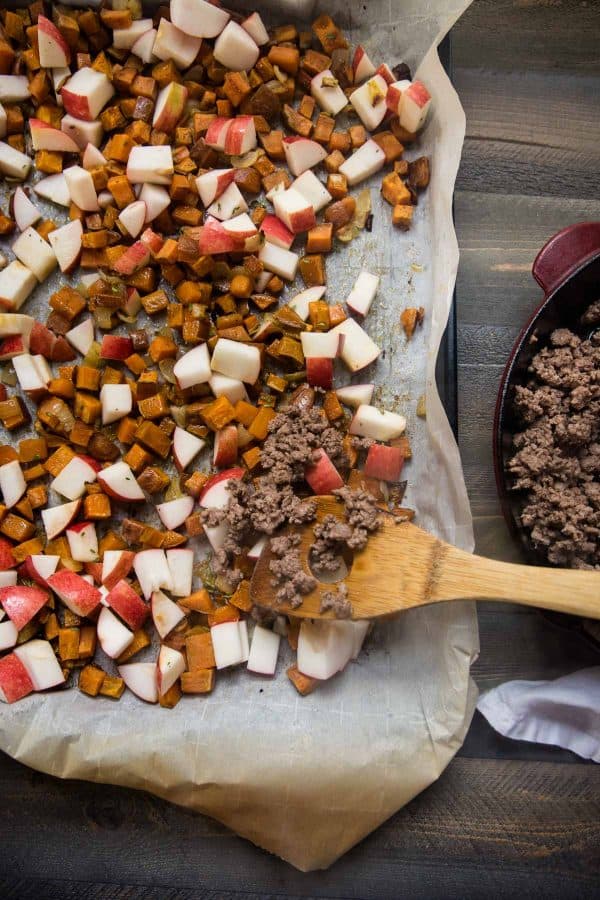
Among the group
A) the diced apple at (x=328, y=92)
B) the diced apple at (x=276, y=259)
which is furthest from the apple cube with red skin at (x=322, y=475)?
the diced apple at (x=328, y=92)

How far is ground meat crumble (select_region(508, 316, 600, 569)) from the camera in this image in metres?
1.75

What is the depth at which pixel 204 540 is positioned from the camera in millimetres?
1952

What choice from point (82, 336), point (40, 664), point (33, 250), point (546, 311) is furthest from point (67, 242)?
point (546, 311)

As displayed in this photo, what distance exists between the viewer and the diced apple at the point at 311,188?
6.42 feet

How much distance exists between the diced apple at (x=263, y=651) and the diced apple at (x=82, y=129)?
4.28ft

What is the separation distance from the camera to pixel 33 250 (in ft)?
6.45

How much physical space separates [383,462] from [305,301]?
1.48 ft

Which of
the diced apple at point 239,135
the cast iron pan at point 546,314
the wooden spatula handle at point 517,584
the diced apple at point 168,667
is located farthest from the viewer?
the diced apple at point 239,135

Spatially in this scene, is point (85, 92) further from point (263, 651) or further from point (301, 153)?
point (263, 651)

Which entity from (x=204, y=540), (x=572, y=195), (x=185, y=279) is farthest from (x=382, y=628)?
(x=572, y=195)

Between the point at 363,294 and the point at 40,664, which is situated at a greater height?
the point at 363,294

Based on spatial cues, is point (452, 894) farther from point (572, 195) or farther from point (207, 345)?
point (572, 195)

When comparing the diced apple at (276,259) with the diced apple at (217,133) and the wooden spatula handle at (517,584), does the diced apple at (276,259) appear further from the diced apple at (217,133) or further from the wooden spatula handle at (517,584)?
the wooden spatula handle at (517,584)

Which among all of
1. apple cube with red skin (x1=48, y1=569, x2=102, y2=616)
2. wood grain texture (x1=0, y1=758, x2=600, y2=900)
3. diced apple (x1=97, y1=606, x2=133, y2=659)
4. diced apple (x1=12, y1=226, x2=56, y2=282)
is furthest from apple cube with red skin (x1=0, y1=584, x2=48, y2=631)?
diced apple (x1=12, y1=226, x2=56, y2=282)
